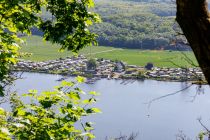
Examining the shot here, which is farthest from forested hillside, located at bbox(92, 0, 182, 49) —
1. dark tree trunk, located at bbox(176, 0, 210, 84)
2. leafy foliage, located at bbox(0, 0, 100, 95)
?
dark tree trunk, located at bbox(176, 0, 210, 84)

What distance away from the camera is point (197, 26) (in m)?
2.53

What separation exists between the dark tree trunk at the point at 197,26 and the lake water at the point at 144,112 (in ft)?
109

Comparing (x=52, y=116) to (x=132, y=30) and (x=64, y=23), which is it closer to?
(x=64, y=23)

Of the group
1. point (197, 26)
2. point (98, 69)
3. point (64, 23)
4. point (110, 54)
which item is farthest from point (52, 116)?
point (110, 54)

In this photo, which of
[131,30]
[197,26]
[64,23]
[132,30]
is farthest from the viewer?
[131,30]

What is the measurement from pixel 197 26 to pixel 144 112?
166 feet

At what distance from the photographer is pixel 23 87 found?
211ft

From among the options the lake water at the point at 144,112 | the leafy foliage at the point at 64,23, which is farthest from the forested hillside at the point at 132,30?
the leafy foliage at the point at 64,23

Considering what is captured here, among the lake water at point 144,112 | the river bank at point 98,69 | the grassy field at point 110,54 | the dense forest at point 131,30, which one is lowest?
the lake water at point 144,112

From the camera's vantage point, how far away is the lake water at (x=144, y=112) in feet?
143

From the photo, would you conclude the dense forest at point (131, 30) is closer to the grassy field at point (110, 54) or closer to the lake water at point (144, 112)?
the grassy field at point (110, 54)

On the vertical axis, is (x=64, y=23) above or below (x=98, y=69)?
above

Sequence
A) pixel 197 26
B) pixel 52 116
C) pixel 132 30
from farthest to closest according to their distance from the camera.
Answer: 1. pixel 132 30
2. pixel 52 116
3. pixel 197 26

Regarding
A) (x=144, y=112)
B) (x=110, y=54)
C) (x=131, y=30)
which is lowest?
(x=144, y=112)
